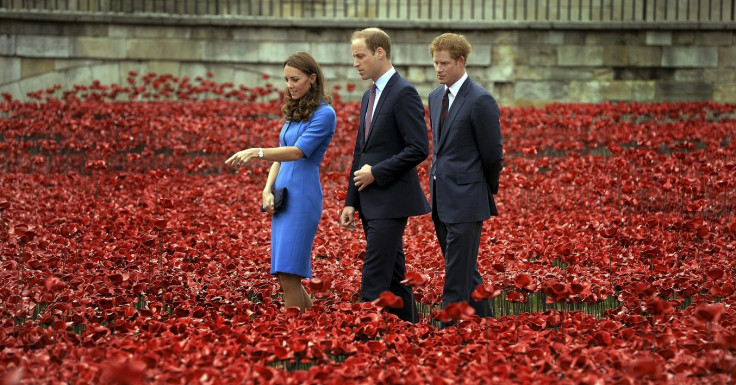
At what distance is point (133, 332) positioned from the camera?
5.04 metres

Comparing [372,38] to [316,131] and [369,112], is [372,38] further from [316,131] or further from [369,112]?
[316,131]

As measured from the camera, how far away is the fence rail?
1747 cm

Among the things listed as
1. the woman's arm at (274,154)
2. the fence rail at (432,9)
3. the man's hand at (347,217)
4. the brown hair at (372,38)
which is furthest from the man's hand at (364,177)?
the fence rail at (432,9)

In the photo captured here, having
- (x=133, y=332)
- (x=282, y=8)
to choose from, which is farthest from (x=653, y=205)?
(x=282, y=8)

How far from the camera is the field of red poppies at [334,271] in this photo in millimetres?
4328

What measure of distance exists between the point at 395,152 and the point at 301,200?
602 millimetres

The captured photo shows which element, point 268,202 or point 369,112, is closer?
point 268,202

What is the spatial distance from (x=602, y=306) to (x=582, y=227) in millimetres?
2502

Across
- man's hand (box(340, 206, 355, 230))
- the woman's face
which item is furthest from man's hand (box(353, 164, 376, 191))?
the woman's face

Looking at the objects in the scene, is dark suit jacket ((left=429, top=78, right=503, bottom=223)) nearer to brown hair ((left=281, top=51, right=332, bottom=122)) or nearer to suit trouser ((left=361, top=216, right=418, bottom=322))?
suit trouser ((left=361, top=216, right=418, bottom=322))

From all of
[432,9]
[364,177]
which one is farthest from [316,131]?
[432,9]

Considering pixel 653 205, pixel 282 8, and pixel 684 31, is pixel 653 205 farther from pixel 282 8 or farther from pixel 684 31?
pixel 282 8

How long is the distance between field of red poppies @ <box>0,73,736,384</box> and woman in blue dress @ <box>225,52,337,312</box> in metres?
0.28

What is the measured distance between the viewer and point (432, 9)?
18.2 m
